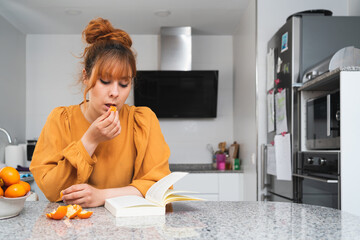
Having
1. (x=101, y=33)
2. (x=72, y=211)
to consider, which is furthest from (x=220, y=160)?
(x=72, y=211)

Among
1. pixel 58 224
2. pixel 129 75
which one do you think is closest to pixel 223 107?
Result: pixel 129 75

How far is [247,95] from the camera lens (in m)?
3.54

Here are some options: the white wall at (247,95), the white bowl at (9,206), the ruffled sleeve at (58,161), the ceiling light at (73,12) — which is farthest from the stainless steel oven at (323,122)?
the ceiling light at (73,12)

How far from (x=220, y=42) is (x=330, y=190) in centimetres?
282

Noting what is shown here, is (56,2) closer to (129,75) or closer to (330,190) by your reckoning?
(129,75)

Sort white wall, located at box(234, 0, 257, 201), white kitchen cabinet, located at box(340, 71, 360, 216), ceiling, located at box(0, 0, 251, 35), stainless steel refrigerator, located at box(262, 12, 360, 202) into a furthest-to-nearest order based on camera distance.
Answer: ceiling, located at box(0, 0, 251, 35), white wall, located at box(234, 0, 257, 201), stainless steel refrigerator, located at box(262, 12, 360, 202), white kitchen cabinet, located at box(340, 71, 360, 216)

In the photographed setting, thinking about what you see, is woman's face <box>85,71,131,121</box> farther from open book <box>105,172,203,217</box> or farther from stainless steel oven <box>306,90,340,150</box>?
stainless steel oven <box>306,90,340,150</box>

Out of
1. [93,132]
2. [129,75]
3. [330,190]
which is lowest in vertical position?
[330,190]

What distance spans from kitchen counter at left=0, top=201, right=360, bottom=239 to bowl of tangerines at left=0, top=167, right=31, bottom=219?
0.02m

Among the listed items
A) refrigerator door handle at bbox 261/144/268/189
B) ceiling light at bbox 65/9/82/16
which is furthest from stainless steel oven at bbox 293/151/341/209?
ceiling light at bbox 65/9/82/16

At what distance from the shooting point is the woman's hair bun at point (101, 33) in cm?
129

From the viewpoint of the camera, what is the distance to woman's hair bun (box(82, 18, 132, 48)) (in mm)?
1288

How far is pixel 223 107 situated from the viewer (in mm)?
4398

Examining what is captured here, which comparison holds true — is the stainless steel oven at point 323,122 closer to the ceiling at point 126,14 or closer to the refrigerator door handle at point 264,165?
the refrigerator door handle at point 264,165
